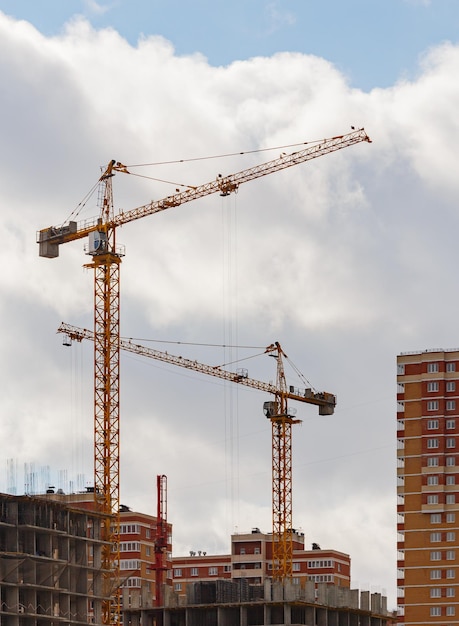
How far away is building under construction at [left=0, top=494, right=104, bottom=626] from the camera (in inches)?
5192

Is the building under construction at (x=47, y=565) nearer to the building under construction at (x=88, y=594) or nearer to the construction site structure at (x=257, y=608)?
the building under construction at (x=88, y=594)

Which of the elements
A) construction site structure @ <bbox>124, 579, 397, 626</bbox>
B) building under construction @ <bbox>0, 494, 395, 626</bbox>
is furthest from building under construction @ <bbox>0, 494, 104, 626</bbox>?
Result: construction site structure @ <bbox>124, 579, 397, 626</bbox>

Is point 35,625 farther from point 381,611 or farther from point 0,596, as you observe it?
point 381,611

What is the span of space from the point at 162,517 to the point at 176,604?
26.5m

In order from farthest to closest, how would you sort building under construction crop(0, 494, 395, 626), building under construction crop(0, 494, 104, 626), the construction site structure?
the construction site structure → building under construction crop(0, 494, 395, 626) → building under construction crop(0, 494, 104, 626)

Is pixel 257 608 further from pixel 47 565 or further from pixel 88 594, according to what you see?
pixel 47 565

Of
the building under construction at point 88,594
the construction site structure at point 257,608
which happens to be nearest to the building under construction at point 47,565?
the building under construction at point 88,594

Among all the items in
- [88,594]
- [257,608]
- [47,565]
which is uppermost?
[47,565]

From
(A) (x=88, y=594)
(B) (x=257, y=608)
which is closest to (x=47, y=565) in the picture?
(A) (x=88, y=594)

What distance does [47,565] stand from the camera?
13712 centimetres

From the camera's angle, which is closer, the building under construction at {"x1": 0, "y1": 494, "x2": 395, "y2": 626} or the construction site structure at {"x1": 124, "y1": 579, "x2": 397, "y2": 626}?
the building under construction at {"x1": 0, "y1": 494, "x2": 395, "y2": 626}

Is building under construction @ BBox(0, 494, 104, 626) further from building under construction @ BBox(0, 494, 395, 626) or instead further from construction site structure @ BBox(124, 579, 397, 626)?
construction site structure @ BBox(124, 579, 397, 626)

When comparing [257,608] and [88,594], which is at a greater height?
[88,594]

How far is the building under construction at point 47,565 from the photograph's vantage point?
13188 centimetres
